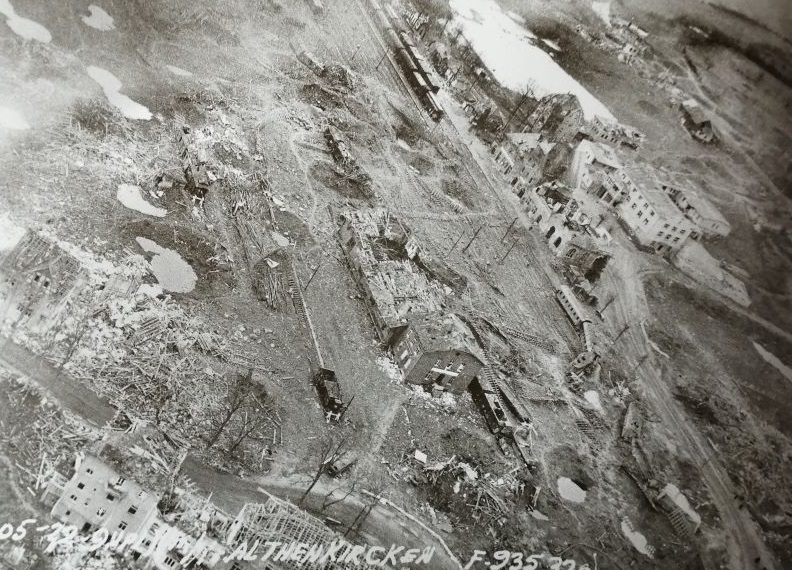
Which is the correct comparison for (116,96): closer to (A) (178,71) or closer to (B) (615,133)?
(A) (178,71)

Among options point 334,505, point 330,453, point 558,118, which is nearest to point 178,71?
point 558,118

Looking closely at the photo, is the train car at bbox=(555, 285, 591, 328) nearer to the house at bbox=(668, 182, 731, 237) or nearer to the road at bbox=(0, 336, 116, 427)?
the house at bbox=(668, 182, 731, 237)

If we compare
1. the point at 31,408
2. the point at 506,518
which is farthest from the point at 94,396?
the point at 506,518

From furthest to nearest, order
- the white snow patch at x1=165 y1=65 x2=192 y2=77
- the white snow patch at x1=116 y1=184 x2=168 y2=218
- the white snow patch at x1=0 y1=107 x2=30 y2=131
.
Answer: the white snow patch at x1=165 y1=65 x2=192 y2=77
the white snow patch at x1=116 y1=184 x2=168 y2=218
the white snow patch at x1=0 y1=107 x2=30 y2=131

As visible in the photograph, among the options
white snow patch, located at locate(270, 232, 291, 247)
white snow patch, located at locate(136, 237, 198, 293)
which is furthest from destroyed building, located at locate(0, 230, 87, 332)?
white snow patch, located at locate(270, 232, 291, 247)

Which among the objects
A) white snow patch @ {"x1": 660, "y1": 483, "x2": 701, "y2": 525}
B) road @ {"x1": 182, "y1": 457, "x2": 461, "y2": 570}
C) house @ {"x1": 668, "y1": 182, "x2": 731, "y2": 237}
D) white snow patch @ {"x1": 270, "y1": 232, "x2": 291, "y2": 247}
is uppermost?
house @ {"x1": 668, "y1": 182, "x2": 731, "y2": 237}

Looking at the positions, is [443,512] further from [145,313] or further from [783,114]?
[783,114]
